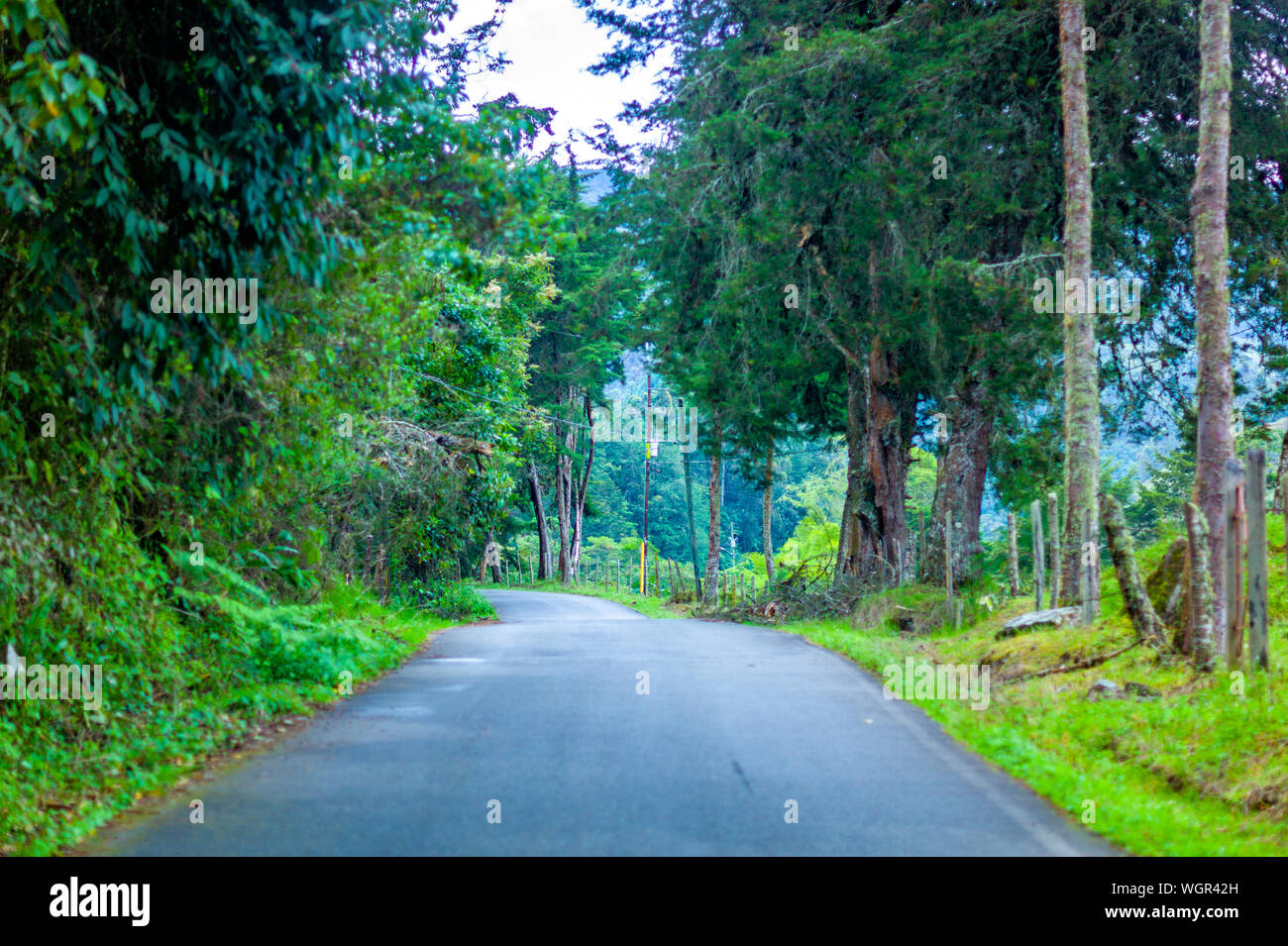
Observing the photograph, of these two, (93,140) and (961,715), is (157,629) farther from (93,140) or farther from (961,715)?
(961,715)

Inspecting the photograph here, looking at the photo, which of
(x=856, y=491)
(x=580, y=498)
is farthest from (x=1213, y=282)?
(x=580, y=498)

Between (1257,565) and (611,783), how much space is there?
19.4 feet

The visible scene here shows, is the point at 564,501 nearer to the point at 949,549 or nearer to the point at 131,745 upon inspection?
the point at 949,549

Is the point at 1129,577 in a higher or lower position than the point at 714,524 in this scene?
lower

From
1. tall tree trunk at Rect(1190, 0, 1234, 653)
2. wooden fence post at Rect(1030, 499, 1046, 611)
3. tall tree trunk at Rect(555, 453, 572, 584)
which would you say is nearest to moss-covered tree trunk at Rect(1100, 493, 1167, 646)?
tall tree trunk at Rect(1190, 0, 1234, 653)

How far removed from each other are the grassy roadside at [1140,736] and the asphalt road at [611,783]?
0.36 meters

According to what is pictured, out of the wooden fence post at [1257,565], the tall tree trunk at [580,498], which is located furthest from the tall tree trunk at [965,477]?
the tall tree trunk at [580,498]

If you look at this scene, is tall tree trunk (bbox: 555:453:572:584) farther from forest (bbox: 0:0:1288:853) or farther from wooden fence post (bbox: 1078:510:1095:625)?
wooden fence post (bbox: 1078:510:1095:625)

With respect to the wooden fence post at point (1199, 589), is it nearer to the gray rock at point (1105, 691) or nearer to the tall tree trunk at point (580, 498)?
the gray rock at point (1105, 691)

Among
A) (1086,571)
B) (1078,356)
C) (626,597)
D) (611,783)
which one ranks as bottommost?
(626,597)

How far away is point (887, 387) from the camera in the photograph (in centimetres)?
2617

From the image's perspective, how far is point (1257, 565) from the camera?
1007 cm
